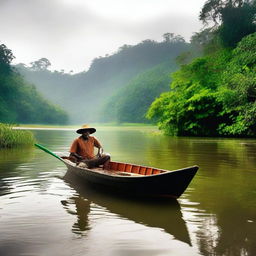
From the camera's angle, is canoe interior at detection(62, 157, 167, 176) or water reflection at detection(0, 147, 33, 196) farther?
water reflection at detection(0, 147, 33, 196)

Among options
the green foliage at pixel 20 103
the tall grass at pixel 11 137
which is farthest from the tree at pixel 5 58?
the tall grass at pixel 11 137

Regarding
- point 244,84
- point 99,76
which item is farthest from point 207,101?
point 99,76

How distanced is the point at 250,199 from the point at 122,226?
127 inches

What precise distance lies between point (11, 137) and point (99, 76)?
443 ft

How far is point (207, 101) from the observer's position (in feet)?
110

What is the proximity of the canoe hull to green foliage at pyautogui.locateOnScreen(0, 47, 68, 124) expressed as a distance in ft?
212

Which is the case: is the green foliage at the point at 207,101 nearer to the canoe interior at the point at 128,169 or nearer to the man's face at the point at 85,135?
the canoe interior at the point at 128,169

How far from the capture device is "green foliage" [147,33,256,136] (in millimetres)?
27469

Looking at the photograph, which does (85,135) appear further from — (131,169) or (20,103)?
(20,103)

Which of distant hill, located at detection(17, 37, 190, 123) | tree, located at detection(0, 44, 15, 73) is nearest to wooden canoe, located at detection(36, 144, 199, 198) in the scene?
tree, located at detection(0, 44, 15, 73)

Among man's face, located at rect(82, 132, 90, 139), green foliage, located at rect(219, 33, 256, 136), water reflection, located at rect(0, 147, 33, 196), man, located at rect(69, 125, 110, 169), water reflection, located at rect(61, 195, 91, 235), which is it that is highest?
green foliage, located at rect(219, 33, 256, 136)

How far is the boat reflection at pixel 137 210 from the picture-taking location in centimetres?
→ 549

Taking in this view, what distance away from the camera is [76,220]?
5.85 meters

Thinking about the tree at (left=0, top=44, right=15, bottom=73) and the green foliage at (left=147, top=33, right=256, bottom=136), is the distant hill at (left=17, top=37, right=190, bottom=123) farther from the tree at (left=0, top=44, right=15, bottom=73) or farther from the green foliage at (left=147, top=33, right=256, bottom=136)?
the green foliage at (left=147, top=33, right=256, bottom=136)
